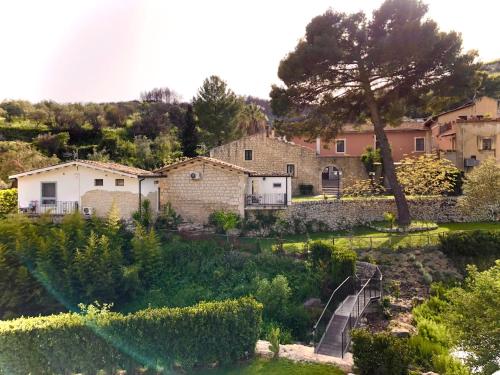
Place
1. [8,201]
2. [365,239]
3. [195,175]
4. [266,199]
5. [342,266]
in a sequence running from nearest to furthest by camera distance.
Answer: [342,266]
[365,239]
[195,175]
[8,201]
[266,199]

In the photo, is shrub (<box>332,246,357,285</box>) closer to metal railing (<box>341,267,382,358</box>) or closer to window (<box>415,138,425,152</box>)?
metal railing (<box>341,267,382,358</box>)

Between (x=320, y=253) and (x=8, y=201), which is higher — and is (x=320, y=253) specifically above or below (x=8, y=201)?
below

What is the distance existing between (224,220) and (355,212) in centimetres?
966

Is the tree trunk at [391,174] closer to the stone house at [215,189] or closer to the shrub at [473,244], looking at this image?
the shrub at [473,244]

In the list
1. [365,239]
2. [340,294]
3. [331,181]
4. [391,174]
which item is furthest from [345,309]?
[331,181]

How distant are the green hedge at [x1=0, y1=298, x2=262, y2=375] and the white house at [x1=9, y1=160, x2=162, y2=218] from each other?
40.5 feet

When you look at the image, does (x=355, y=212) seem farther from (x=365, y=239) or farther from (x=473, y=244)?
(x=473, y=244)

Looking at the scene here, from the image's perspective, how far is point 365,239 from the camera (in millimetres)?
24219

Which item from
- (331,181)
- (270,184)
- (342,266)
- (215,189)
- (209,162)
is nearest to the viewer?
(342,266)

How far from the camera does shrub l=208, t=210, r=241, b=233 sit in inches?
973

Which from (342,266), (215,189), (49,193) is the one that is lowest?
(342,266)

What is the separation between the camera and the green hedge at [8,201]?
1049 inches

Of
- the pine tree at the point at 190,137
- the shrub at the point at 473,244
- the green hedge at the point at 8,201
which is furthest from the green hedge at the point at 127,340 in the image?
the pine tree at the point at 190,137

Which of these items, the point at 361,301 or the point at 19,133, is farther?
the point at 19,133
